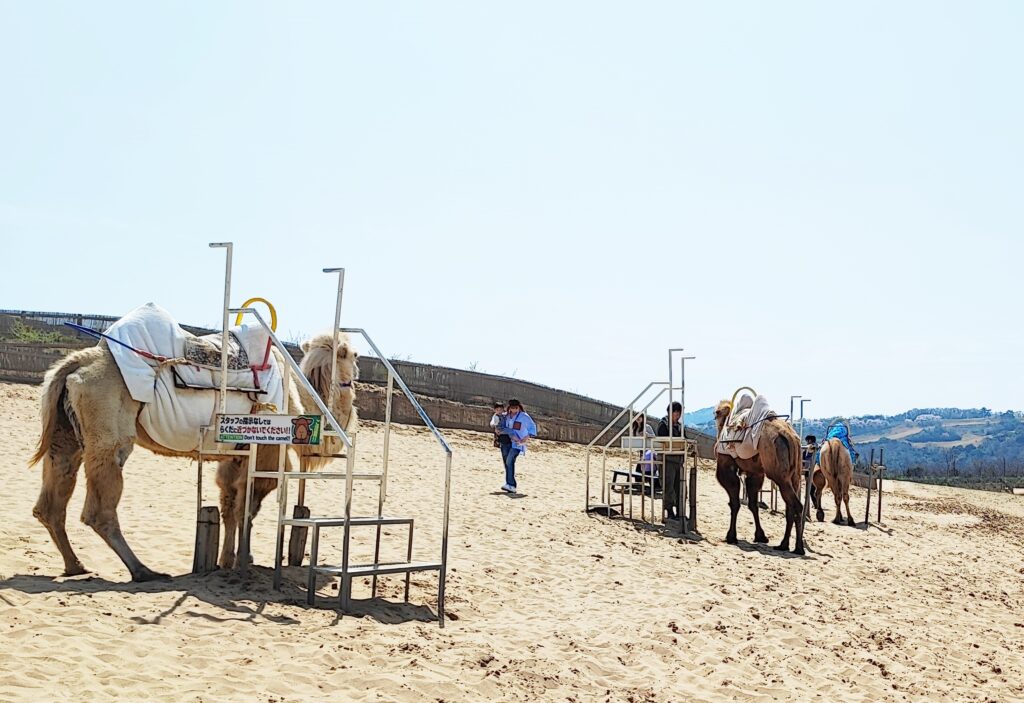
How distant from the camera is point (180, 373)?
881 cm

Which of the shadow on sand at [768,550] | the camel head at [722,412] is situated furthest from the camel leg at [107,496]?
the camel head at [722,412]

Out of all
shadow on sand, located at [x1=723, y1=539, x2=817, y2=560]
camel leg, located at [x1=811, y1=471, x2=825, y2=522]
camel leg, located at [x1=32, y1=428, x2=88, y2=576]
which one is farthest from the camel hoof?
camel leg, located at [x1=811, y1=471, x2=825, y2=522]

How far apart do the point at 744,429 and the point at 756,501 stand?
131 centimetres

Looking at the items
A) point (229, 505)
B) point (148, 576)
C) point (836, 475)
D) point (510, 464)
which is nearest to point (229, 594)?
point (148, 576)

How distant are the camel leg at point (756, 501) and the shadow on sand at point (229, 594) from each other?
25.4 ft

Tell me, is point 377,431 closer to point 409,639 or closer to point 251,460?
point 251,460

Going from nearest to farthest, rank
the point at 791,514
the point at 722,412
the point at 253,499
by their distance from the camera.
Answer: the point at 253,499, the point at 791,514, the point at 722,412

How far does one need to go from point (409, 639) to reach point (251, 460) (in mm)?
2319

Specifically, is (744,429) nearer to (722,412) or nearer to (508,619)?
(722,412)

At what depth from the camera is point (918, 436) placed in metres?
145

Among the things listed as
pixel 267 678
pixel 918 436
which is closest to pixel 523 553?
pixel 267 678

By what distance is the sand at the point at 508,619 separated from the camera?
648 cm

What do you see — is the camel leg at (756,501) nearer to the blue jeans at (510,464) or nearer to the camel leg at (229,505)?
the blue jeans at (510,464)

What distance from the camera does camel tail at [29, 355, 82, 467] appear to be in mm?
8414
